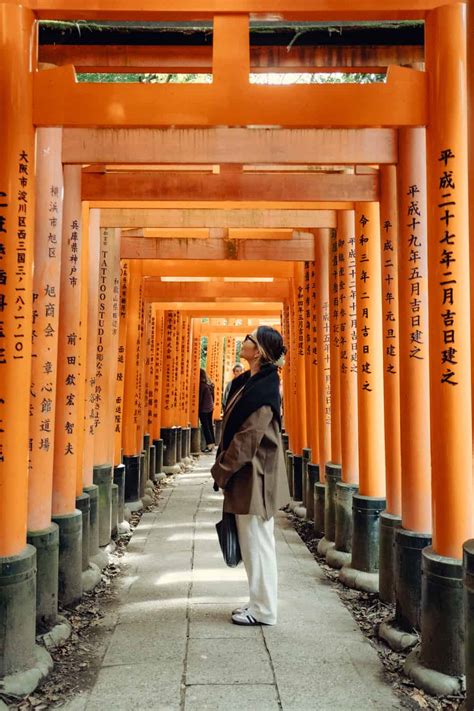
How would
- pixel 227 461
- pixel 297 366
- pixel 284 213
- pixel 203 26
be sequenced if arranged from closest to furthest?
pixel 227 461 < pixel 203 26 < pixel 284 213 < pixel 297 366

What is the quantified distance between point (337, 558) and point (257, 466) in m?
2.54

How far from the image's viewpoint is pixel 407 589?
4043 mm

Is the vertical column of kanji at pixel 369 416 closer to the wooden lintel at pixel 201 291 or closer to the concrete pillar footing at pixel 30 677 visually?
the concrete pillar footing at pixel 30 677

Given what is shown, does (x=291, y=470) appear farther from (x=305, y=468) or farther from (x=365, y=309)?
(x=365, y=309)

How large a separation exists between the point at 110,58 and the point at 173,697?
412 cm

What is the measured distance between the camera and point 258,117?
3602mm

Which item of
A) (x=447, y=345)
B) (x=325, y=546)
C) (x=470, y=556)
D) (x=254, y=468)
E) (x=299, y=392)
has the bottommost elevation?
(x=325, y=546)

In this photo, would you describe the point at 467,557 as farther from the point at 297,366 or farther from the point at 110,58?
the point at 297,366

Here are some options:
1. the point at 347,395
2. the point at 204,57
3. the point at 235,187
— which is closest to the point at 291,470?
the point at 347,395

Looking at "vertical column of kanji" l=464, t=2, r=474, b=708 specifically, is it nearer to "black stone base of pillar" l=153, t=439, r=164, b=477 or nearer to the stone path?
the stone path

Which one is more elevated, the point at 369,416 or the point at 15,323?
the point at 15,323

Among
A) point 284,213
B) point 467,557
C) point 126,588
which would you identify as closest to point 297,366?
point 284,213

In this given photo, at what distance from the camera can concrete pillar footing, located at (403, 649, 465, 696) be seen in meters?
3.28

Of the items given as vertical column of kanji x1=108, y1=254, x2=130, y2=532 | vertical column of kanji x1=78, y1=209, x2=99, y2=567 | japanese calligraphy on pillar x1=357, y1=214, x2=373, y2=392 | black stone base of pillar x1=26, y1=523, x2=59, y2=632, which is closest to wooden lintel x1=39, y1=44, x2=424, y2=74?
japanese calligraphy on pillar x1=357, y1=214, x2=373, y2=392
